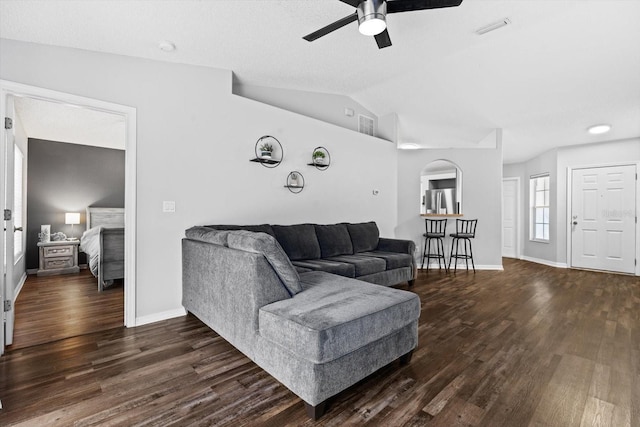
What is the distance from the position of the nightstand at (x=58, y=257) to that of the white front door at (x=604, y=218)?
9.46 m

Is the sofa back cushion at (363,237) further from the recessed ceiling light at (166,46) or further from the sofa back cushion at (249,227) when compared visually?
the recessed ceiling light at (166,46)

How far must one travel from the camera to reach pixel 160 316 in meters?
3.07

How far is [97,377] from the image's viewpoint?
2010 millimetres

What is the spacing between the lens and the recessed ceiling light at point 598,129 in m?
5.16

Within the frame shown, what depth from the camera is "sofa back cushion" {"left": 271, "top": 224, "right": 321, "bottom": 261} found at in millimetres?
3728

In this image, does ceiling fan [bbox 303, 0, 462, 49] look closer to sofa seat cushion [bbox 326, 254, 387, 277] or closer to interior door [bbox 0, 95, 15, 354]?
sofa seat cushion [bbox 326, 254, 387, 277]

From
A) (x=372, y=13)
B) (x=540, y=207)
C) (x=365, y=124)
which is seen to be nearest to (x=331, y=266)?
(x=372, y=13)

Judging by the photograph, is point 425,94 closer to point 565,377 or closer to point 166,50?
point 166,50

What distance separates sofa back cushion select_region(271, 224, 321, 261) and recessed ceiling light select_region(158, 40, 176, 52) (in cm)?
211

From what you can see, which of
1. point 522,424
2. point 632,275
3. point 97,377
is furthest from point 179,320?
point 632,275

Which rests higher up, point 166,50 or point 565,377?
point 166,50

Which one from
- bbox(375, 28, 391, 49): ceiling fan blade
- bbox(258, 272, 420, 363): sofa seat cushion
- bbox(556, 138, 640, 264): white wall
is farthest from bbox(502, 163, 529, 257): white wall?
bbox(258, 272, 420, 363): sofa seat cushion

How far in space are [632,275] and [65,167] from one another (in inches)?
419

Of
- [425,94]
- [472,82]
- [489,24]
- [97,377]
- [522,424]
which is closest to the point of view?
[522,424]
